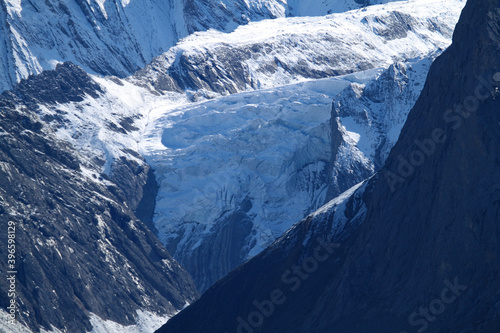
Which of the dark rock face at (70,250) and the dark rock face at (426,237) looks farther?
the dark rock face at (70,250)

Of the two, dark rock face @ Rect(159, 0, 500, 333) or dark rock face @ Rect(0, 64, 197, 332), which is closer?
dark rock face @ Rect(159, 0, 500, 333)

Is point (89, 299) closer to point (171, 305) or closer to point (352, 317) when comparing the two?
point (171, 305)

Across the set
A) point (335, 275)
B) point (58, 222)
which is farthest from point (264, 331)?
point (58, 222)

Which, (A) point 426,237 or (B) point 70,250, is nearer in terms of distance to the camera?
(A) point 426,237

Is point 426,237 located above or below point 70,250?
below
